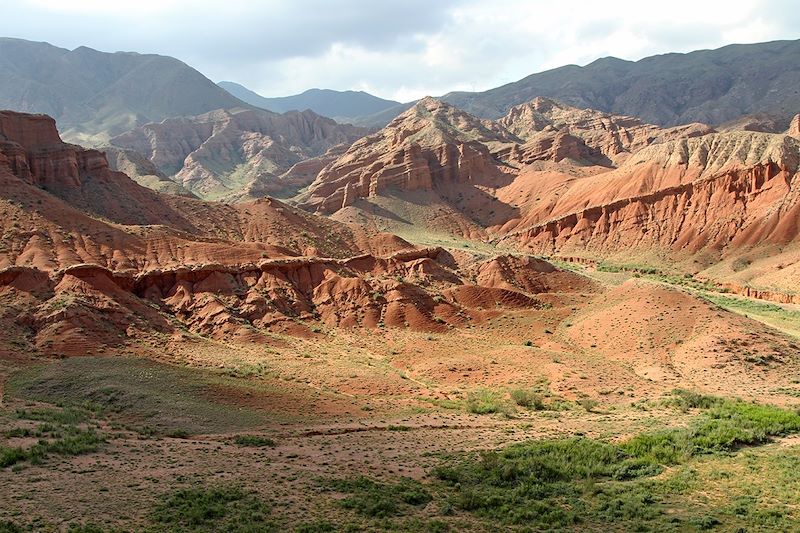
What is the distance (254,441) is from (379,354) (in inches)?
672

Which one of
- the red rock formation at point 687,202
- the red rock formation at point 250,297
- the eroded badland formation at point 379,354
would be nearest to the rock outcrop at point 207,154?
the red rock formation at point 687,202

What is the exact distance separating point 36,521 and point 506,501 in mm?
11321

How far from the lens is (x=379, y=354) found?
3981 centimetres

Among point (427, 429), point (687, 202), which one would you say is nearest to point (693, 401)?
point (427, 429)

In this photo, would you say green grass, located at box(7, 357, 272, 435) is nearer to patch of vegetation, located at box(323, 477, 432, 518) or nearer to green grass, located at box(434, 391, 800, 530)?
patch of vegetation, located at box(323, 477, 432, 518)

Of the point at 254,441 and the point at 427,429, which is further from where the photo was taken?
the point at 427,429

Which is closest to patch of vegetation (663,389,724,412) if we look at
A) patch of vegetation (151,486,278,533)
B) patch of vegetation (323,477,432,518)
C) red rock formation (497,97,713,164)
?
patch of vegetation (323,477,432,518)

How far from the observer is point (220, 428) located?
25.5 m

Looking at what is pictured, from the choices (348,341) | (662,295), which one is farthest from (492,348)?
(662,295)

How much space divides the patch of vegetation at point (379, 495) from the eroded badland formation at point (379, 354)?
86 mm

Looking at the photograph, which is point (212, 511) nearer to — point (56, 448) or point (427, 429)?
point (56, 448)

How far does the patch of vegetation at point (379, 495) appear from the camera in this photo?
16.7m

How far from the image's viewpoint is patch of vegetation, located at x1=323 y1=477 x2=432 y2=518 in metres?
16.7

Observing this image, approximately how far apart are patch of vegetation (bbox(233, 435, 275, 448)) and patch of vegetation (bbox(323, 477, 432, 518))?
4.95m
